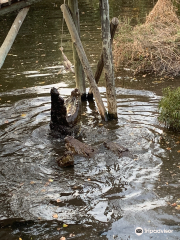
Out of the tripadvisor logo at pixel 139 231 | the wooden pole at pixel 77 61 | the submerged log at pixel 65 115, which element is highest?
the wooden pole at pixel 77 61

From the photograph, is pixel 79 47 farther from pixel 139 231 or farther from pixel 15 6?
pixel 139 231

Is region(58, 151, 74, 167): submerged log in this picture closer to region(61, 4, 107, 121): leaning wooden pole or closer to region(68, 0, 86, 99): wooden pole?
region(61, 4, 107, 121): leaning wooden pole

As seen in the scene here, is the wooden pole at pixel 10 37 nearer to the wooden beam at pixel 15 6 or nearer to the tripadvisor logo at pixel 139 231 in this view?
the wooden beam at pixel 15 6

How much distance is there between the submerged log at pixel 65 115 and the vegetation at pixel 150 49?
3750 millimetres

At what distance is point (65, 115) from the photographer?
6.74 m

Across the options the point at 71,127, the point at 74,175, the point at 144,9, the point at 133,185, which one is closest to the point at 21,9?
the point at 71,127

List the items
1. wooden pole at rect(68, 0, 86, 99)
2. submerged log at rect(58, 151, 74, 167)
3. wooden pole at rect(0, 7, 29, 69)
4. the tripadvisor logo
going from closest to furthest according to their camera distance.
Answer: the tripadvisor logo, wooden pole at rect(0, 7, 29, 69), submerged log at rect(58, 151, 74, 167), wooden pole at rect(68, 0, 86, 99)

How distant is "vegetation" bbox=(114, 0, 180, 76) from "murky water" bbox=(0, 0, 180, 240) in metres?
0.50

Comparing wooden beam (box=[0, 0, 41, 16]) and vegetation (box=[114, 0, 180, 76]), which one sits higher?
wooden beam (box=[0, 0, 41, 16])

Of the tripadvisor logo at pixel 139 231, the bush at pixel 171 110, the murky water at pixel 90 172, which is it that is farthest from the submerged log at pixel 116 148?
the tripadvisor logo at pixel 139 231

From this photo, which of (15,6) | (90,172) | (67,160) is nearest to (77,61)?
(15,6)

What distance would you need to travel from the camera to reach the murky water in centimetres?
449

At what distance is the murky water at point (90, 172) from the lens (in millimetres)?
4492

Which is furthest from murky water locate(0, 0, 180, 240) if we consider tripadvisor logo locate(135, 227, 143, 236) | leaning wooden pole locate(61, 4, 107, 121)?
leaning wooden pole locate(61, 4, 107, 121)
